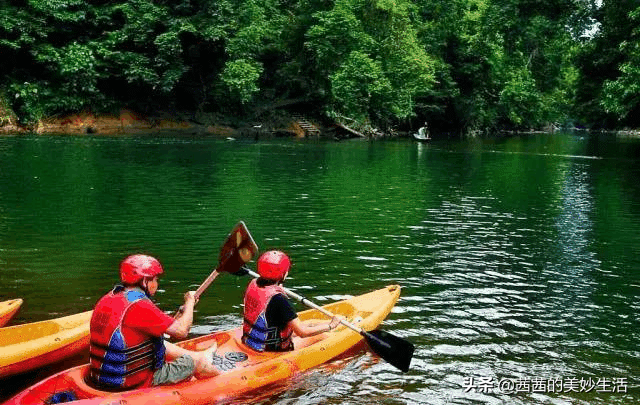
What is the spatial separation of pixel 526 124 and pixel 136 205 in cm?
7104

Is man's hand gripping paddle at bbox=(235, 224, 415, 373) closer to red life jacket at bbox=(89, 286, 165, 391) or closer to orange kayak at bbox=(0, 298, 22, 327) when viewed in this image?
red life jacket at bbox=(89, 286, 165, 391)

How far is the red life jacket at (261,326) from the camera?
262 inches

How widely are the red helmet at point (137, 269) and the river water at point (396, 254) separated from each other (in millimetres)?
1931

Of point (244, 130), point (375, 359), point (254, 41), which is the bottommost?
point (375, 359)

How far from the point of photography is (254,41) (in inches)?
1757

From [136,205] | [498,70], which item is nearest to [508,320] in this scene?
[136,205]

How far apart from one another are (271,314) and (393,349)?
1.36 m

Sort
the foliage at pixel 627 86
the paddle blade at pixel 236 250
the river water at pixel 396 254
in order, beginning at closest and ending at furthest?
the river water at pixel 396 254 → the paddle blade at pixel 236 250 → the foliage at pixel 627 86

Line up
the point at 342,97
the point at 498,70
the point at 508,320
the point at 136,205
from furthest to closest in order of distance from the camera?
1. the point at 498,70
2. the point at 342,97
3. the point at 136,205
4. the point at 508,320

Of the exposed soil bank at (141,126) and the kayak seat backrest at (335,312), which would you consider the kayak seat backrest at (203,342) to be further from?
the exposed soil bank at (141,126)

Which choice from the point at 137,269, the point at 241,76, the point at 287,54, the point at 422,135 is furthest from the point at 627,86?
the point at 137,269

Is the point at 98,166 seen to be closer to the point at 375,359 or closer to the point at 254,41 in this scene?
the point at 375,359

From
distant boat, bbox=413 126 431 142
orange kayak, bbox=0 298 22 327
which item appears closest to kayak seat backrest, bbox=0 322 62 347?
orange kayak, bbox=0 298 22 327

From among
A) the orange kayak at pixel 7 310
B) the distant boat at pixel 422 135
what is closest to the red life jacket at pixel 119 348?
the orange kayak at pixel 7 310
